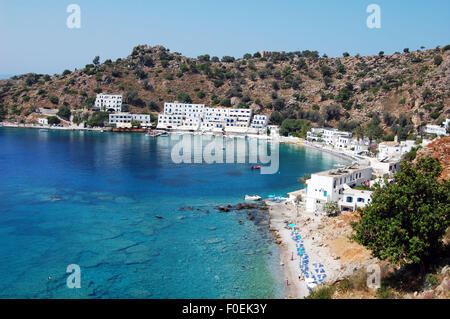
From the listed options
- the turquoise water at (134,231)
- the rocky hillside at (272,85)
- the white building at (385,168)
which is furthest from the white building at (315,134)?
the white building at (385,168)

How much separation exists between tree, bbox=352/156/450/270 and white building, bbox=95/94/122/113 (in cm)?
10057

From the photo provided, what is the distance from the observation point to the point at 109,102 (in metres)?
110

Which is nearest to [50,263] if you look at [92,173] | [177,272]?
[177,272]

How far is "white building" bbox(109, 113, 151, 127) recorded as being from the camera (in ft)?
341

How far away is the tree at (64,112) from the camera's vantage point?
106 m

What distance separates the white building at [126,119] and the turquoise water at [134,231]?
47832 millimetres

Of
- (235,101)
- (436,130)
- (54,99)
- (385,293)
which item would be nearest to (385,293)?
(385,293)

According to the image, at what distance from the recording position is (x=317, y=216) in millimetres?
30906

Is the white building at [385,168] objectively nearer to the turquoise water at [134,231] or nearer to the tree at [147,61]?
the turquoise water at [134,231]

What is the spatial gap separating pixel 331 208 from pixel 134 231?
50.3 ft

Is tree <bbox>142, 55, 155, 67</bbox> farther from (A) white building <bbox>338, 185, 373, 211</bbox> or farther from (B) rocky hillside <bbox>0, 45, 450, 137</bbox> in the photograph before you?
(A) white building <bbox>338, 185, 373, 211</bbox>
